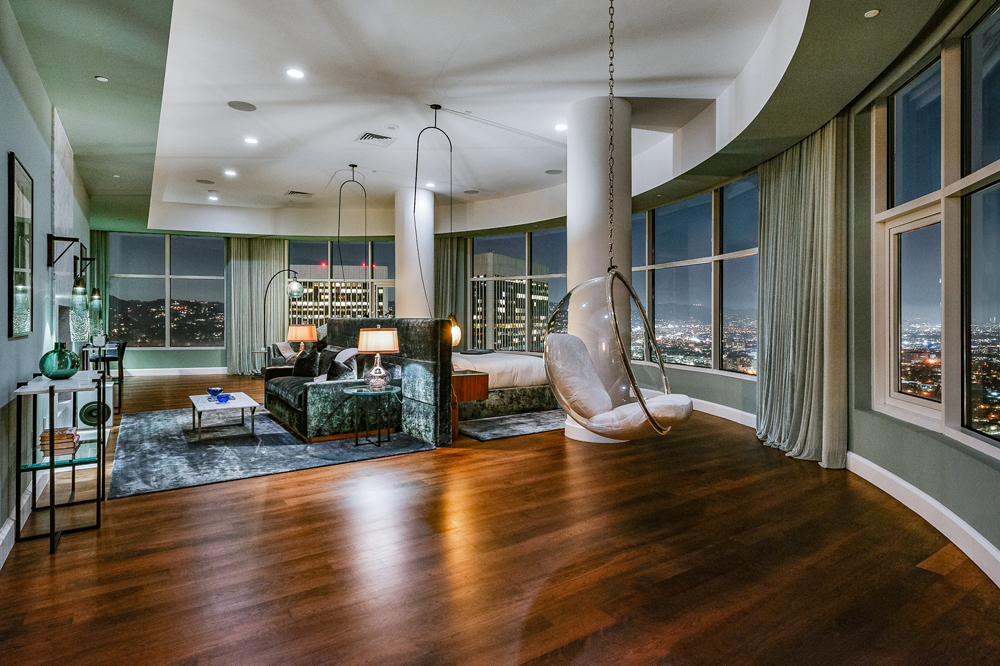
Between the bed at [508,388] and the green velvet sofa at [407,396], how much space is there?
2.83 feet

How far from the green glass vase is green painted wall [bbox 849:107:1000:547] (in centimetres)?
447

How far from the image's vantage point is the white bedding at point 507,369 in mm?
6105

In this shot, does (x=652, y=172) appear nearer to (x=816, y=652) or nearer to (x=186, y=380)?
(x=816, y=652)

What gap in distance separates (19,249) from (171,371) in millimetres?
8496

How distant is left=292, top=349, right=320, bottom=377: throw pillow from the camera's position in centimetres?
630

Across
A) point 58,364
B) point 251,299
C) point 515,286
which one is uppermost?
point 515,286

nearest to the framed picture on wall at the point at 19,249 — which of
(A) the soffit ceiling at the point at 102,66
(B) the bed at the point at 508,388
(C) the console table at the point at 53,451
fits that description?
(C) the console table at the point at 53,451

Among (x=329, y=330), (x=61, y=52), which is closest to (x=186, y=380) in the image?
(x=329, y=330)

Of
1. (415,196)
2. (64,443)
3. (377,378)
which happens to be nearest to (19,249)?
(64,443)

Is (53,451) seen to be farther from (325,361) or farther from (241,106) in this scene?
(241,106)

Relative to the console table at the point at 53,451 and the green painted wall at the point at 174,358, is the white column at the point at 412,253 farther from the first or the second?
the console table at the point at 53,451

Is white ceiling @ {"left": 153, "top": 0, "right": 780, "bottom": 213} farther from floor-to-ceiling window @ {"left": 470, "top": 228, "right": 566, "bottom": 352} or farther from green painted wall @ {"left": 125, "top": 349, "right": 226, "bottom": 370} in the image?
green painted wall @ {"left": 125, "top": 349, "right": 226, "bottom": 370}

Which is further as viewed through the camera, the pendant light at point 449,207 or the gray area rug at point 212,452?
the pendant light at point 449,207

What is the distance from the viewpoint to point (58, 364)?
283 cm
